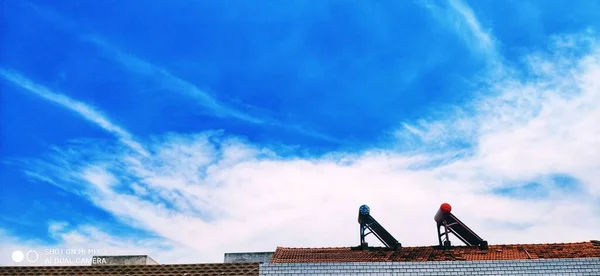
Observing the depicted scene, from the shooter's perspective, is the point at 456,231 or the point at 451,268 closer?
the point at 451,268

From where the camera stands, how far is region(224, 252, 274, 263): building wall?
19.3m

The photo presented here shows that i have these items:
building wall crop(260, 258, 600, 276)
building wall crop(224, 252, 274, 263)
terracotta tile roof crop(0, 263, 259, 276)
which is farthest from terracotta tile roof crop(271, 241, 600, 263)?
building wall crop(224, 252, 274, 263)

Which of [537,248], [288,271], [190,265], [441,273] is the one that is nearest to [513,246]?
[537,248]

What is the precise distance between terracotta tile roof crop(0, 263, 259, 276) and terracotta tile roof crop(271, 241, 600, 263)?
59.3 inches

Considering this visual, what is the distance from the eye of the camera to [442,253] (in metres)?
15.4

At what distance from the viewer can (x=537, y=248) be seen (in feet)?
50.9

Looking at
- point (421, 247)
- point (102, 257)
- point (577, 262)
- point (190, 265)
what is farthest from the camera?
point (102, 257)

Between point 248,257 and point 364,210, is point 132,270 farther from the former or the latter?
point 364,210

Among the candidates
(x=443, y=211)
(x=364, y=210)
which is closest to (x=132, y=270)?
(x=364, y=210)

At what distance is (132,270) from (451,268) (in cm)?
987

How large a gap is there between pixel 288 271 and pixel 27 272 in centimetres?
854

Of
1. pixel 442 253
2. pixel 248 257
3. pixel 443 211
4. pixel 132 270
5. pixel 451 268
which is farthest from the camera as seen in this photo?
pixel 248 257

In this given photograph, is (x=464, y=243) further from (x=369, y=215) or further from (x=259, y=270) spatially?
(x=259, y=270)

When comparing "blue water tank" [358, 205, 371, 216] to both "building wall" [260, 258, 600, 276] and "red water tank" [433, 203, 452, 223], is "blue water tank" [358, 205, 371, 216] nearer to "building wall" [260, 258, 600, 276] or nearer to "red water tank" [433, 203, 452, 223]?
"red water tank" [433, 203, 452, 223]
